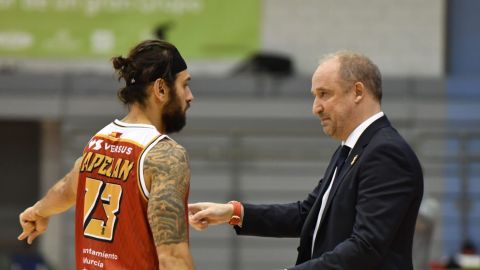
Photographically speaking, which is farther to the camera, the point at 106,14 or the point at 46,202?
the point at 106,14

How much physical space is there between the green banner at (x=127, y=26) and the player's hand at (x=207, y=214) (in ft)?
19.7

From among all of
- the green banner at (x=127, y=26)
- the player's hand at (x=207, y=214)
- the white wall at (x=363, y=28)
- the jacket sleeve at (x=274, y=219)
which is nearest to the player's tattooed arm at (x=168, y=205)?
the player's hand at (x=207, y=214)

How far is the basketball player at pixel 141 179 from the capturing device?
3.46m

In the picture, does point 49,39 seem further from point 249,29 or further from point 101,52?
point 249,29

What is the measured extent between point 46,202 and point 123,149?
682 millimetres

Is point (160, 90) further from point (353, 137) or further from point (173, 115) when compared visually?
point (353, 137)

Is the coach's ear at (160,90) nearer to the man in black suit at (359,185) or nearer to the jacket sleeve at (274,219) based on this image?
the man in black suit at (359,185)

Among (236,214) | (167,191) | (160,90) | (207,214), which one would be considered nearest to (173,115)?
(160,90)

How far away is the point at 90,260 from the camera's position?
143 inches

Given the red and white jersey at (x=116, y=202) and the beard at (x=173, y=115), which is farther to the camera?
the beard at (x=173, y=115)

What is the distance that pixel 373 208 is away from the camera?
346 centimetres

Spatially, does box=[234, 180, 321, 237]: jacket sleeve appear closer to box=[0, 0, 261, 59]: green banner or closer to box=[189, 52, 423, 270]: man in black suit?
box=[189, 52, 423, 270]: man in black suit

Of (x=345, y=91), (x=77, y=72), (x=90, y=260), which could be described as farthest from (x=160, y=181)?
(x=77, y=72)

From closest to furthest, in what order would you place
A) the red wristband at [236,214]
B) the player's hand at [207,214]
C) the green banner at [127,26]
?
the player's hand at [207,214] → the red wristband at [236,214] → the green banner at [127,26]
